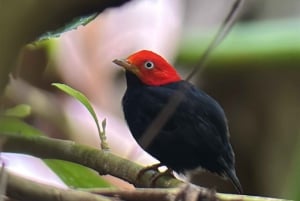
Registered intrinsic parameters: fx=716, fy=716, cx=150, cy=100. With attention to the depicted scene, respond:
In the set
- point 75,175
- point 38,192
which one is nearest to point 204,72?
point 75,175

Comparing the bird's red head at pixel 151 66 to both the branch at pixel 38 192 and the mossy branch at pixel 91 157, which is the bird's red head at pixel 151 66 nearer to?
the mossy branch at pixel 91 157

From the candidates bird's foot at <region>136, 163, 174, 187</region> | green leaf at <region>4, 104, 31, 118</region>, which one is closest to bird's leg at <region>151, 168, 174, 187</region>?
bird's foot at <region>136, 163, 174, 187</region>

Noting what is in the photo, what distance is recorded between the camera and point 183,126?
0.48 meters

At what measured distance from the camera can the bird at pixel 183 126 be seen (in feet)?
1.58

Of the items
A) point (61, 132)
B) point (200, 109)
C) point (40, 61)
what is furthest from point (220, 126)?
point (61, 132)

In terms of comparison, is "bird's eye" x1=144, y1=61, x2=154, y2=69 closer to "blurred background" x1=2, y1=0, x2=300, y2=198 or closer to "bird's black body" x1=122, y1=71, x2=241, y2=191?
"bird's black body" x1=122, y1=71, x2=241, y2=191

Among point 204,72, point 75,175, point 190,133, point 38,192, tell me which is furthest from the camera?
point 204,72

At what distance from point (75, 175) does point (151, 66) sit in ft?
0.38

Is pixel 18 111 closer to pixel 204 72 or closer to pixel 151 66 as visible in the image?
pixel 151 66

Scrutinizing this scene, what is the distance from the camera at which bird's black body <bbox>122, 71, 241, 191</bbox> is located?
48 centimetres

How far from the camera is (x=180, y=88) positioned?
1.64 feet

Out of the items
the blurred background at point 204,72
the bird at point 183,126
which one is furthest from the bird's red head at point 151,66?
the blurred background at point 204,72

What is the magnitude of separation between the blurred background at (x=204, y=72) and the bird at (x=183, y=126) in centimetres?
17

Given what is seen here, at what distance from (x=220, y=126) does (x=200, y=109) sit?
24 mm
